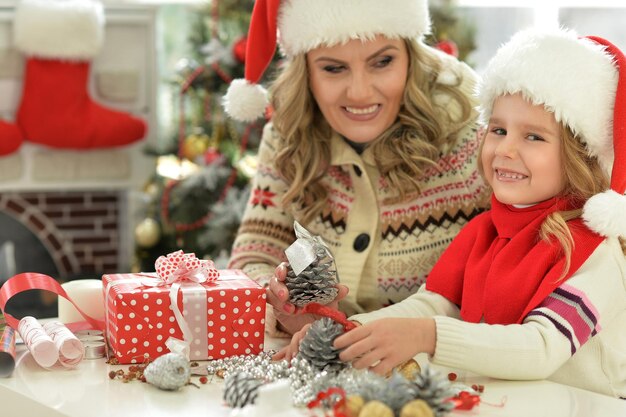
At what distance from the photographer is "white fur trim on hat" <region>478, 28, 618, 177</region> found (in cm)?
153

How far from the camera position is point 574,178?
1552 millimetres

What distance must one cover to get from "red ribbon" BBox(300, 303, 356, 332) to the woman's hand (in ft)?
0.11

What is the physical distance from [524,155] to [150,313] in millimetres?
675

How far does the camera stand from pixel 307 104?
6.82 feet

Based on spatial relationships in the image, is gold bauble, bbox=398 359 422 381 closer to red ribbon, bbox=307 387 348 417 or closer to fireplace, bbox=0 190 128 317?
red ribbon, bbox=307 387 348 417

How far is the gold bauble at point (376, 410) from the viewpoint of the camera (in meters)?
1.13

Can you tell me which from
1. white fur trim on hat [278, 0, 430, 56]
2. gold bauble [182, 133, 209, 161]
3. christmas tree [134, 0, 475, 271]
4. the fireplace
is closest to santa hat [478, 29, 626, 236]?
white fur trim on hat [278, 0, 430, 56]

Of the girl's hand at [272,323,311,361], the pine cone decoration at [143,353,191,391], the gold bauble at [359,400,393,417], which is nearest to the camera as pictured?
the gold bauble at [359,400,393,417]

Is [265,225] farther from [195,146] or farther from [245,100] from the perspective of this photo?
[195,146]

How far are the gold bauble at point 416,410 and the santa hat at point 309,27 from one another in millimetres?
965

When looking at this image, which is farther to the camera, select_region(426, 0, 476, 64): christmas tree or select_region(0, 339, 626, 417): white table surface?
select_region(426, 0, 476, 64): christmas tree

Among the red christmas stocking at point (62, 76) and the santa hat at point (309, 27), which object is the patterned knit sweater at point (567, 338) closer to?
the santa hat at point (309, 27)

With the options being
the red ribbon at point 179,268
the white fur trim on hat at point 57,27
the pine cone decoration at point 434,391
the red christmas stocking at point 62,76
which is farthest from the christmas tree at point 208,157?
the pine cone decoration at point 434,391

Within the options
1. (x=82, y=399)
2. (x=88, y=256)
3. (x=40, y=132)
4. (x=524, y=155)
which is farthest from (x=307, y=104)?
(x=88, y=256)
